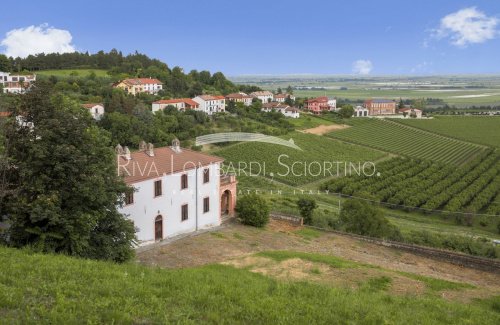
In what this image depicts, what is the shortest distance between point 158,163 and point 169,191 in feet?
5.73

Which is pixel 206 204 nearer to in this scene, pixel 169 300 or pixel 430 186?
pixel 169 300

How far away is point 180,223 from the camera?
2783 centimetres

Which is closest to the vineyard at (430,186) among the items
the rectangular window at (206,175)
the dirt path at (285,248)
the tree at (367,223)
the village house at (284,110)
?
the tree at (367,223)

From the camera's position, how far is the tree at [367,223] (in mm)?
35719

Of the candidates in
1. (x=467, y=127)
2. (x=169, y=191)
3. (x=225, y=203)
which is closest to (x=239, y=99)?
(x=467, y=127)

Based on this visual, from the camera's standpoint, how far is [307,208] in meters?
36.4

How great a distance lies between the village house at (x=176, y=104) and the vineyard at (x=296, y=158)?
26.9 meters

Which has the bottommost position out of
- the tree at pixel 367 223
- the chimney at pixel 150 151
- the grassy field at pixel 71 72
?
the tree at pixel 367 223

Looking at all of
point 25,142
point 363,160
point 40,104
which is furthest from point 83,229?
point 363,160

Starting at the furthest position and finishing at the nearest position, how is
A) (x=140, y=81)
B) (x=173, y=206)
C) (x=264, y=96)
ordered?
(x=264, y=96) < (x=140, y=81) < (x=173, y=206)

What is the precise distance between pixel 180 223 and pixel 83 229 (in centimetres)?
1266

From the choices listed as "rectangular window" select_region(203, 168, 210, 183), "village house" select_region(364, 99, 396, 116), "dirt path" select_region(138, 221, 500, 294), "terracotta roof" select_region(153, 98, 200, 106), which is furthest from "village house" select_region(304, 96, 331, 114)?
"rectangular window" select_region(203, 168, 210, 183)

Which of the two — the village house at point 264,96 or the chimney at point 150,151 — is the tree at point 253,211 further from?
the village house at point 264,96

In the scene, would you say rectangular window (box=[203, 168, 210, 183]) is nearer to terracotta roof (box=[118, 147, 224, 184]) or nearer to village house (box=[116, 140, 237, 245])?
village house (box=[116, 140, 237, 245])
